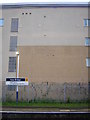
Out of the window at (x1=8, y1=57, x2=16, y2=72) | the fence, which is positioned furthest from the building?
the fence

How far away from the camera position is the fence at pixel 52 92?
86.9 feet

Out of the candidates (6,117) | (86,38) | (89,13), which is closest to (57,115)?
(6,117)

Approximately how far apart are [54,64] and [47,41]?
123 inches

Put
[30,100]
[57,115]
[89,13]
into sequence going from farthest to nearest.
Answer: [89,13] → [30,100] → [57,115]

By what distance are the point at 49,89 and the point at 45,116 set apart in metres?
13.1

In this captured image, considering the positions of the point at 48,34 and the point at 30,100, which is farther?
the point at 48,34

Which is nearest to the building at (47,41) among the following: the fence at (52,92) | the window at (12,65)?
the window at (12,65)

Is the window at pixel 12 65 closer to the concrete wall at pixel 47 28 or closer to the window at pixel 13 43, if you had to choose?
the concrete wall at pixel 47 28

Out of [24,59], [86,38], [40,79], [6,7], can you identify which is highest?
[6,7]

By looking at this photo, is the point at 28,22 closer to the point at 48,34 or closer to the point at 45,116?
the point at 48,34

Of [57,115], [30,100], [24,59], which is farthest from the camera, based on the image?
[24,59]

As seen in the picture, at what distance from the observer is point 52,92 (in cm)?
2677

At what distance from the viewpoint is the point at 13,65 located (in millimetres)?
28562

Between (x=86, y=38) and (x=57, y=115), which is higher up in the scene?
(x=86, y=38)
